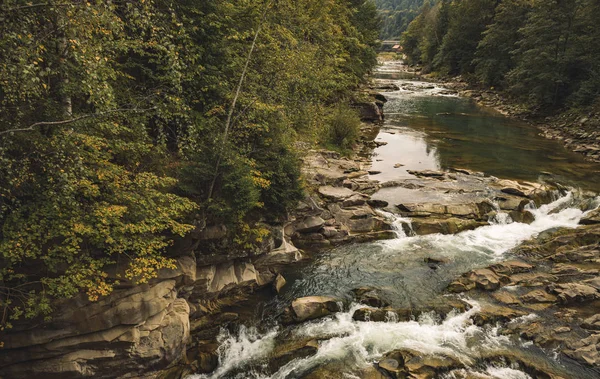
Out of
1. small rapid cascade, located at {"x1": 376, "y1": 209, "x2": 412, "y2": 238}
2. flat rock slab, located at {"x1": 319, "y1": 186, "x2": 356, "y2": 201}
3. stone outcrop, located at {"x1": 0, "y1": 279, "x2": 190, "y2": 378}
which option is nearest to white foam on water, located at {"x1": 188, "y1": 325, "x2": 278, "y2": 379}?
stone outcrop, located at {"x1": 0, "y1": 279, "x2": 190, "y2": 378}

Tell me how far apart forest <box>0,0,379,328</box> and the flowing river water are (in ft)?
11.4

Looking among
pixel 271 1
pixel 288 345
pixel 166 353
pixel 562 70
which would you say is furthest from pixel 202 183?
pixel 562 70

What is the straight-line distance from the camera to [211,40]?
14.0 metres

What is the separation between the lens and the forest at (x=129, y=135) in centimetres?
743

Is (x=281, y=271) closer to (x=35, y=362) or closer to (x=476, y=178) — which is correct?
(x=35, y=362)

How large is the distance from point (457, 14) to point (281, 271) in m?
79.1

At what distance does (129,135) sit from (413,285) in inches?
469

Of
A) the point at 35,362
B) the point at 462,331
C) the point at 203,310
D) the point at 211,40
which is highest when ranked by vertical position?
the point at 211,40

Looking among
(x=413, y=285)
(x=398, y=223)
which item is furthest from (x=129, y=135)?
(x=398, y=223)

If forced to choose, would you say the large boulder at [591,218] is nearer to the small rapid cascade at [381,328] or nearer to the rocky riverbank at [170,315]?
the small rapid cascade at [381,328]

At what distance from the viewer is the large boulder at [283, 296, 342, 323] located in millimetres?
12643

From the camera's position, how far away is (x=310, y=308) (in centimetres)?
1285

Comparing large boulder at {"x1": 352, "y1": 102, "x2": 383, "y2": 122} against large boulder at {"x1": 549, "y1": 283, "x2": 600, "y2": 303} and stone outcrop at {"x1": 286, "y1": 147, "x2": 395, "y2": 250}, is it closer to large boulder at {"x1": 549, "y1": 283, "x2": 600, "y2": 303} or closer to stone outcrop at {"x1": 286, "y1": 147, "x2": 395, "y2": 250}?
stone outcrop at {"x1": 286, "y1": 147, "x2": 395, "y2": 250}

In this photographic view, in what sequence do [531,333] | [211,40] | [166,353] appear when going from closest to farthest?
[166,353]
[531,333]
[211,40]
